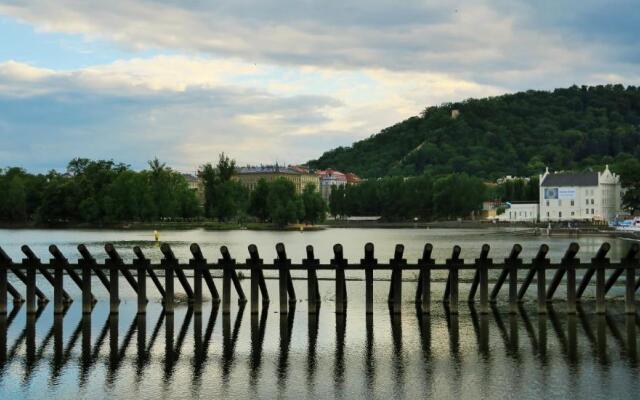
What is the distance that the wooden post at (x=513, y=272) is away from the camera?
32062 mm

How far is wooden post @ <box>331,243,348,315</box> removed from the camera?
103ft

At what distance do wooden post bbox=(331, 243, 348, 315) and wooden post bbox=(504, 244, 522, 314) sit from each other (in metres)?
6.52

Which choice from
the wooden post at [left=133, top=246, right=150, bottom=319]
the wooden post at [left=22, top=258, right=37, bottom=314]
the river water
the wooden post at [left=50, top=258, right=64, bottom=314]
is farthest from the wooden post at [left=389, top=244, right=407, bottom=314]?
the wooden post at [left=22, top=258, right=37, bottom=314]

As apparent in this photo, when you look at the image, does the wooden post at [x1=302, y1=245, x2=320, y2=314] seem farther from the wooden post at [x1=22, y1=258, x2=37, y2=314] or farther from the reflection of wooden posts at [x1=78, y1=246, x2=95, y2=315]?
the wooden post at [x1=22, y1=258, x2=37, y2=314]

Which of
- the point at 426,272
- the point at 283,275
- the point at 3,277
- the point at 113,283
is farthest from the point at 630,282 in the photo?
the point at 3,277

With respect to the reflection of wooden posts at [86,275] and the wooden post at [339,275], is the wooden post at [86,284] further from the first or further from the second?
the wooden post at [339,275]

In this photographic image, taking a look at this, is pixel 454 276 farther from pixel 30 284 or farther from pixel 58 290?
pixel 30 284

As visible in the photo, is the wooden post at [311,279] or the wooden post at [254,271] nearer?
the wooden post at [254,271]

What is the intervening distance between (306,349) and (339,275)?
590 cm

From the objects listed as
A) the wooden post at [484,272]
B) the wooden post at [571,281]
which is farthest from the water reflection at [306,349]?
the wooden post at [484,272]

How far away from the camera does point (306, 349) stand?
26969 millimetres

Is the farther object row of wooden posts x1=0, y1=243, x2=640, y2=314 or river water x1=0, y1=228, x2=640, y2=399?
row of wooden posts x1=0, y1=243, x2=640, y2=314

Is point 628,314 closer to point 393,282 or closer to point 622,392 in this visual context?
point 393,282

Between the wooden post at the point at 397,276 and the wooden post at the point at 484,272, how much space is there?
295 cm
